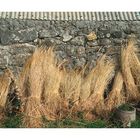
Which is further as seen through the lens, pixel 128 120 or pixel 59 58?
pixel 59 58

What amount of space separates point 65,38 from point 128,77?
3.53 ft

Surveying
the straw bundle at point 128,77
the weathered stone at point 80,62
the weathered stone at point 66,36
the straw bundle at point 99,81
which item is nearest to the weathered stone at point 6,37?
the weathered stone at point 66,36

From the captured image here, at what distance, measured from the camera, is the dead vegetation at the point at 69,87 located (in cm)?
683

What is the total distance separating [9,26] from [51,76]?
1.07 m

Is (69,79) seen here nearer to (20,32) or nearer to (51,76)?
(51,76)

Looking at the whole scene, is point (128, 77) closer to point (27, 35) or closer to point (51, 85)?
point (51, 85)

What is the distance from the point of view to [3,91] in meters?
6.91

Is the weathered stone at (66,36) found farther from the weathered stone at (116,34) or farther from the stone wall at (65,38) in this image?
the weathered stone at (116,34)

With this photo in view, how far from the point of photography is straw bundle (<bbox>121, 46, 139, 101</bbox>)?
7230 millimetres

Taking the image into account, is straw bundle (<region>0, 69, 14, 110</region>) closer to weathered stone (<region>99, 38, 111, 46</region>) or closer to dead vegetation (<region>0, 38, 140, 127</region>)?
dead vegetation (<region>0, 38, 140, 127</region>)

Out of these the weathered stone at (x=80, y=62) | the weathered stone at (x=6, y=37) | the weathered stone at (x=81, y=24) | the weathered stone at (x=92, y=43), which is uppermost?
the weathered stone at (x=81, y=24)

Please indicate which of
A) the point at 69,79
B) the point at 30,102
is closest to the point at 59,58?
the point at 69,79

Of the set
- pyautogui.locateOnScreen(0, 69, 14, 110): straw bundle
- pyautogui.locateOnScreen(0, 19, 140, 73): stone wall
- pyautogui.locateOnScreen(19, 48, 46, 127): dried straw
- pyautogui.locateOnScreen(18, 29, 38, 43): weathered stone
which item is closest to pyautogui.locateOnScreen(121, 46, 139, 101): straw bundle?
pyautogui.locateOnScreen(0, 19, 140, 73): stone wall

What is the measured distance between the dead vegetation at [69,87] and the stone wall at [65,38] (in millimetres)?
197
